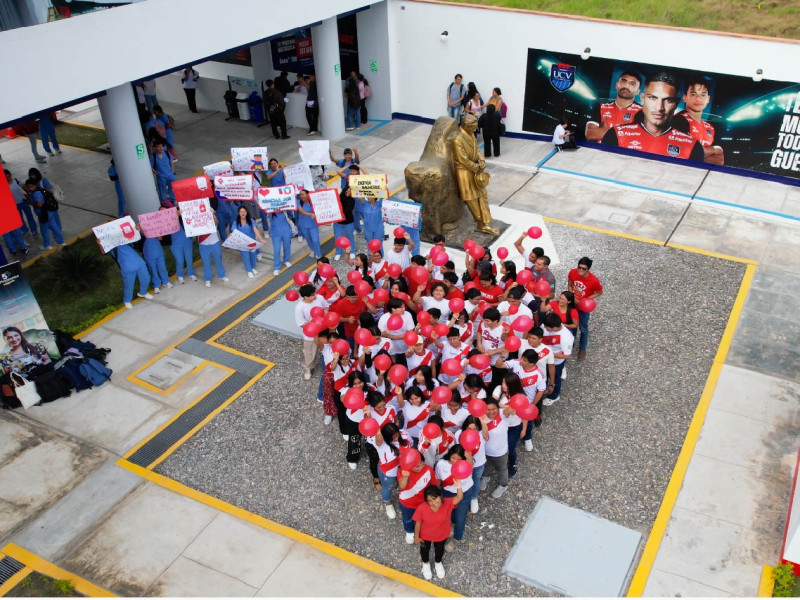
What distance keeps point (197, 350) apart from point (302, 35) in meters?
12.2

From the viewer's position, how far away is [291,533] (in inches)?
311

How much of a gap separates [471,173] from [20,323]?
25.5 feet

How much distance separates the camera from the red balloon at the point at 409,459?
6.63 m

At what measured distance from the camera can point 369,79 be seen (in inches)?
768

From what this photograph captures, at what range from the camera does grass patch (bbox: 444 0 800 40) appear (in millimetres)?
16375

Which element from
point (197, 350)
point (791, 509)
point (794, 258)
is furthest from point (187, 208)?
point (794, 258)

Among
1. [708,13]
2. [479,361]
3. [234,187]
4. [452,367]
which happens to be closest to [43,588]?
[452,367]

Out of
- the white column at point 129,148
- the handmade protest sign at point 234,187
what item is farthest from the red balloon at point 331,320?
the white column at point 129,148

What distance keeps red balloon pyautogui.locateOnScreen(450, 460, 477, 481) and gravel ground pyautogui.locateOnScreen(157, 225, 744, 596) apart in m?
1.41

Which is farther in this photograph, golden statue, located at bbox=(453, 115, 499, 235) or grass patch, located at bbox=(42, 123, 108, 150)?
grass patch, located at bbox=(42, 123, 108, 150)

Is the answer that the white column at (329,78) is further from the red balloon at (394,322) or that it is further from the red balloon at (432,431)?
the red balloon at (432,431)

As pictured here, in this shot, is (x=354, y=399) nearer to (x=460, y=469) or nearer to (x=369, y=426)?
(x=369, y=426)

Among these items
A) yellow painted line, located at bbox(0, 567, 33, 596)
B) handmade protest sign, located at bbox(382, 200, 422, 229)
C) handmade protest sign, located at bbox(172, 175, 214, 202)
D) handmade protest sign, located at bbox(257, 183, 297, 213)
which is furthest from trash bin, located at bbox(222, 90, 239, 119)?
yellow painted line, located at bbox(0, 567, 33, 596)

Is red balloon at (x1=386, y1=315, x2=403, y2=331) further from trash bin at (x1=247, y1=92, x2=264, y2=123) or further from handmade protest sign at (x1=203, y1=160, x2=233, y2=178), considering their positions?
trash bin at (x1=247, y1=92, x2=264, y2=123)
